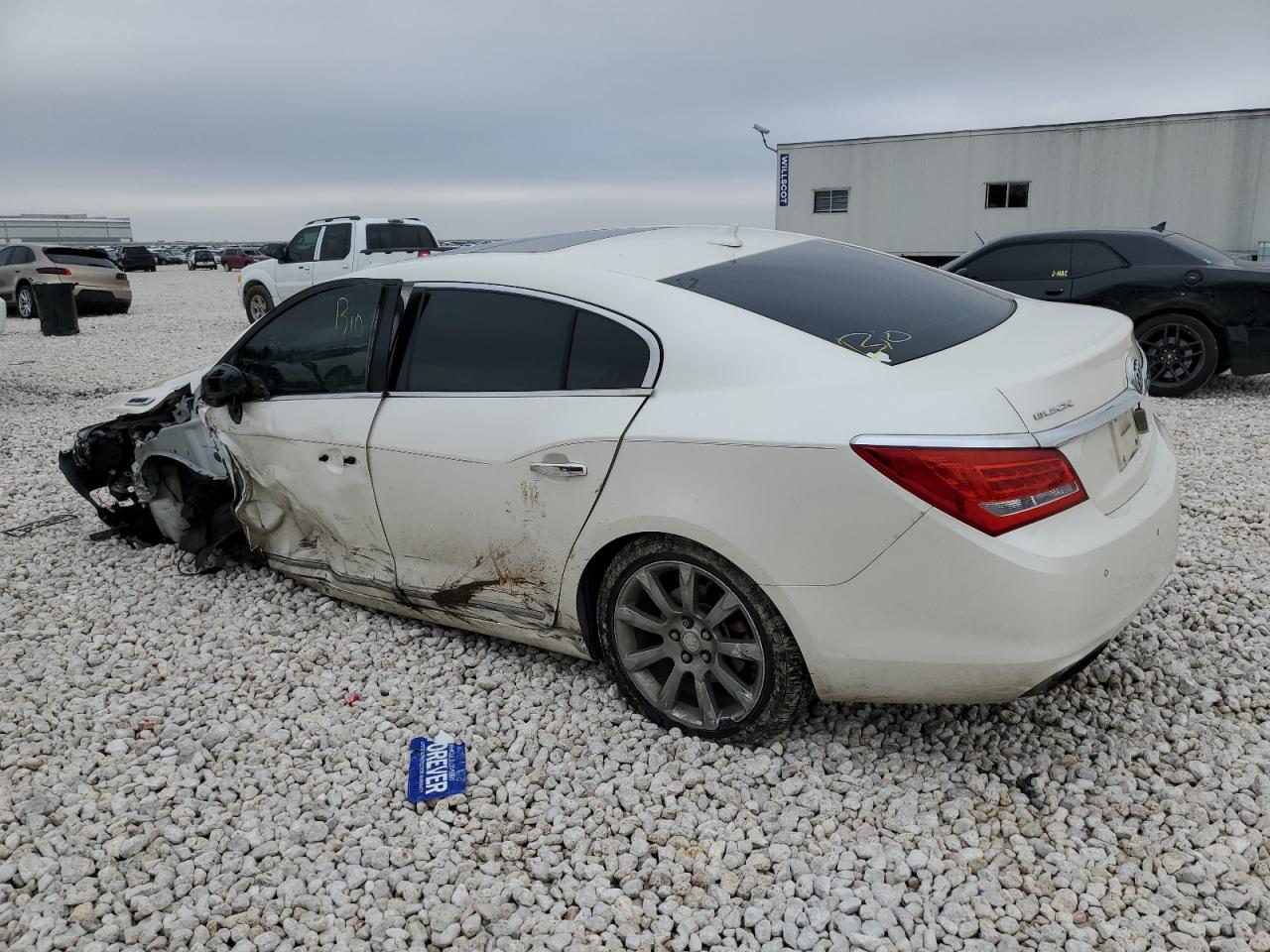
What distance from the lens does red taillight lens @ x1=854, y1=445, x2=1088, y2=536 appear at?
2.48 m

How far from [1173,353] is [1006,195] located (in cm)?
1223

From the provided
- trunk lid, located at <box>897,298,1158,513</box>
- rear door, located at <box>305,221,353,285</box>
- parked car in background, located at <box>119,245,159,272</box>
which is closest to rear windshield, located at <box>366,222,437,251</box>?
rear door, located at <box>305,221,353,285</box>

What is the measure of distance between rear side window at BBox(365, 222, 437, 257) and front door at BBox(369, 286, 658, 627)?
41.4 ft

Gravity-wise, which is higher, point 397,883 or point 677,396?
point 677,396

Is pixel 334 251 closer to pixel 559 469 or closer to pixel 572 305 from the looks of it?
pixel 572 305

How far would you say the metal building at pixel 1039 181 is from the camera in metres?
18.1

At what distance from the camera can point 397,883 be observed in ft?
8.63

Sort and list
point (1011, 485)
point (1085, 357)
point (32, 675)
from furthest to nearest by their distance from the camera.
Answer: point (32, 675) < point (1085, 357) < point (1011, 485)

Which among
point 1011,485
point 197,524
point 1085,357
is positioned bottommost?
point 197,524

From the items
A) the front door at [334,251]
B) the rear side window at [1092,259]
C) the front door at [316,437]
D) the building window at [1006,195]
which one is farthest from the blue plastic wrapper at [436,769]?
the building window at [1006,195]

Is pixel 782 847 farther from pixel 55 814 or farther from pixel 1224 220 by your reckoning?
pixel 1224 220

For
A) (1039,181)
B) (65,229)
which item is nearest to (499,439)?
(1039,181)

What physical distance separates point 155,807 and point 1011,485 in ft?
8.69

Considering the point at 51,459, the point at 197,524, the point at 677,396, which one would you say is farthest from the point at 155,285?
the point at 677,396
